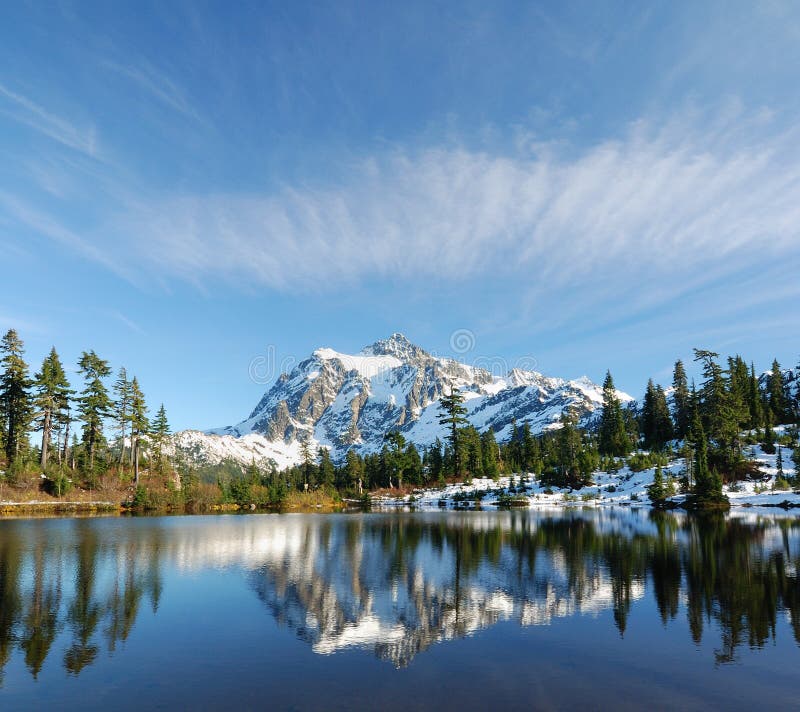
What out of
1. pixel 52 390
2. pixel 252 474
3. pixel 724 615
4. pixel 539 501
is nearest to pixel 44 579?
pixel 724 615

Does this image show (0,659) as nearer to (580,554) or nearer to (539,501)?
(580,554)

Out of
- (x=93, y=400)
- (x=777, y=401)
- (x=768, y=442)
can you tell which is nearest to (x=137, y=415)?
(x=93, y=400)

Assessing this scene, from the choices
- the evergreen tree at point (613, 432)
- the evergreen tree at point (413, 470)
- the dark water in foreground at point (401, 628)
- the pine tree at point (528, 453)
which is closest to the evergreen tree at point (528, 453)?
the pine tree at point (528, 453)

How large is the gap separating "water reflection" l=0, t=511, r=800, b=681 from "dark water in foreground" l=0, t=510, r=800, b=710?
0.48ft

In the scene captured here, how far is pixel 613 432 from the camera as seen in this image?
151 metres

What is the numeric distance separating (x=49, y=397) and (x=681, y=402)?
144195 mm

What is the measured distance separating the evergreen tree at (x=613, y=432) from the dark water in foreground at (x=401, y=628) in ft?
371

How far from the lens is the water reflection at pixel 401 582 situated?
62.6ft

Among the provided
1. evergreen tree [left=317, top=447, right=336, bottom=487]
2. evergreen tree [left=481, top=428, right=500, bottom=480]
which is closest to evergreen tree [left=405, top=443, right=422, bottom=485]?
evergreen tree [left=481, top=428, right=500, bottom=480]

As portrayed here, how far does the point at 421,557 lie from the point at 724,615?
64.3 ft

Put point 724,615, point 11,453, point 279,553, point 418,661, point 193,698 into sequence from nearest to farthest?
1. point 193,698
2. point 418,661
3. point 724,615
4. point 279,553
5. point 11,453

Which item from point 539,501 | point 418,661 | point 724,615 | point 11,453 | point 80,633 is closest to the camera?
point 418,661

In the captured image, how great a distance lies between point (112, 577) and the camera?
28.8 metres

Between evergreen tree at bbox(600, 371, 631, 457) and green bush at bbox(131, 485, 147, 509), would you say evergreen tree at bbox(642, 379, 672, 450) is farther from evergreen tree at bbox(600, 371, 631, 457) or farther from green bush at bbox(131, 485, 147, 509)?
green bush at bbox(131, 485, 147, 509)
